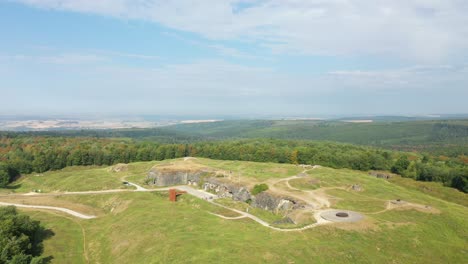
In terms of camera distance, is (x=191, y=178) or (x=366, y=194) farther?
(x=191, y=178)

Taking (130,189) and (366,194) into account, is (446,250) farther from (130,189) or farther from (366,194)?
(130,189)

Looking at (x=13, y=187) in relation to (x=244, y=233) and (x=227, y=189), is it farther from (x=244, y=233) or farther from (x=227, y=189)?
(x=244, y=233)

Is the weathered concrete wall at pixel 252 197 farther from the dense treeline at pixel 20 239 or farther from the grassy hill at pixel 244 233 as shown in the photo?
the dense treeline at pixel 20 239

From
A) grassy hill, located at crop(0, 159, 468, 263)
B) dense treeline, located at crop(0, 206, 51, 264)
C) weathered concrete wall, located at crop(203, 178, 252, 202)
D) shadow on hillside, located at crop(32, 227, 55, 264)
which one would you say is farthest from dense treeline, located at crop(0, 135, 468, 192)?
dense treeline, located at crop(0, 206, 51, 264)

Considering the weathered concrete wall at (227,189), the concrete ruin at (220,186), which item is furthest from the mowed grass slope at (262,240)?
the weathered concrete wall at (227,189)

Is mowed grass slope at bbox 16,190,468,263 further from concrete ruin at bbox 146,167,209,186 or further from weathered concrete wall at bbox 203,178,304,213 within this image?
concrete ruin at bbox 146,167,209,186

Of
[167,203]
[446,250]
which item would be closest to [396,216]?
[446,250]
